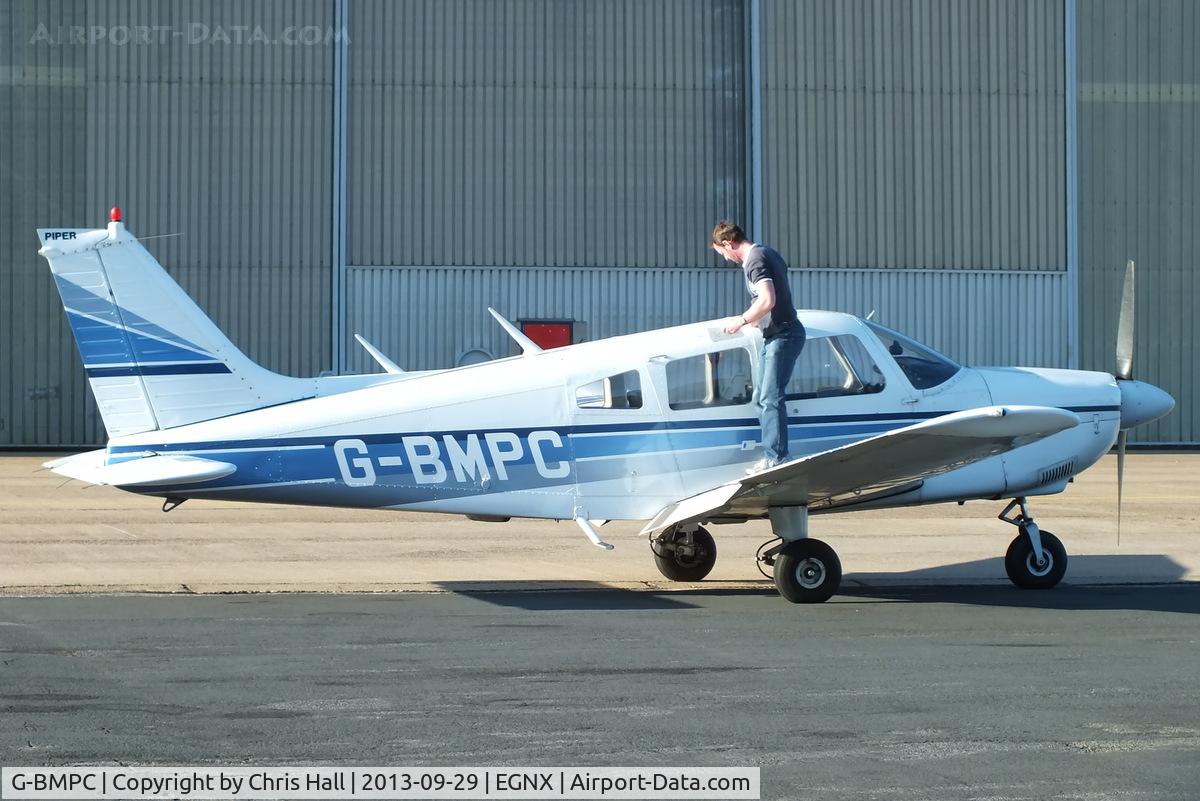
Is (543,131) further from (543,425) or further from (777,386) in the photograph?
(777,386)

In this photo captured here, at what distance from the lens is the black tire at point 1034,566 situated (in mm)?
10961

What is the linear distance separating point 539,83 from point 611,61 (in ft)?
4.82

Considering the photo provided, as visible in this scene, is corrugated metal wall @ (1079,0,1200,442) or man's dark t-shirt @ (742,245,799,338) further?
corrugated metal wall @ (1079,0,1200,442)

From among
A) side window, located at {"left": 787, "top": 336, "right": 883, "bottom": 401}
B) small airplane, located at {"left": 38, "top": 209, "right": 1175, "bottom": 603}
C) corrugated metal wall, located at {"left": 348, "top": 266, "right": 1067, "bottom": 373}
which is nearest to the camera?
small airplane, located at {"left": 38, "top": 209, "right": 1175, "bottom": 603}

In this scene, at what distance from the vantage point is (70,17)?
27094 mm

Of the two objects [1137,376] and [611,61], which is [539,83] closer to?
[611,61]

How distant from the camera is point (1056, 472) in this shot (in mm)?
10938

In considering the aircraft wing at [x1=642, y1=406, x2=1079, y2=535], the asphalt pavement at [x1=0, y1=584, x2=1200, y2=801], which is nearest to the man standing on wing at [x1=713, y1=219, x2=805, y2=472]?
the aircraft wing at [x1=642, y1=406, x2=1079, y2=535]

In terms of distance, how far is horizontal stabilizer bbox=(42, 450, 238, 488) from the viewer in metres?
9.64

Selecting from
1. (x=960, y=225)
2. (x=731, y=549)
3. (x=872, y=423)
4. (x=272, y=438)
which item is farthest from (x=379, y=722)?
(x=960, y=225)

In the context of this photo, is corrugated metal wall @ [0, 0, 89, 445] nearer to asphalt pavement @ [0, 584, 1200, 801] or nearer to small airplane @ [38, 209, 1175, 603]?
small airplane @ [38, 209, 1175, 603]

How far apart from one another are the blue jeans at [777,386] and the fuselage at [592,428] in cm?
18

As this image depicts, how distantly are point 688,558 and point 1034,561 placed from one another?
2.68 m

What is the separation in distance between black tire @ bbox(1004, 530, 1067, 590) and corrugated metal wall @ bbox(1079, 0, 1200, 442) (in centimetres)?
1910
